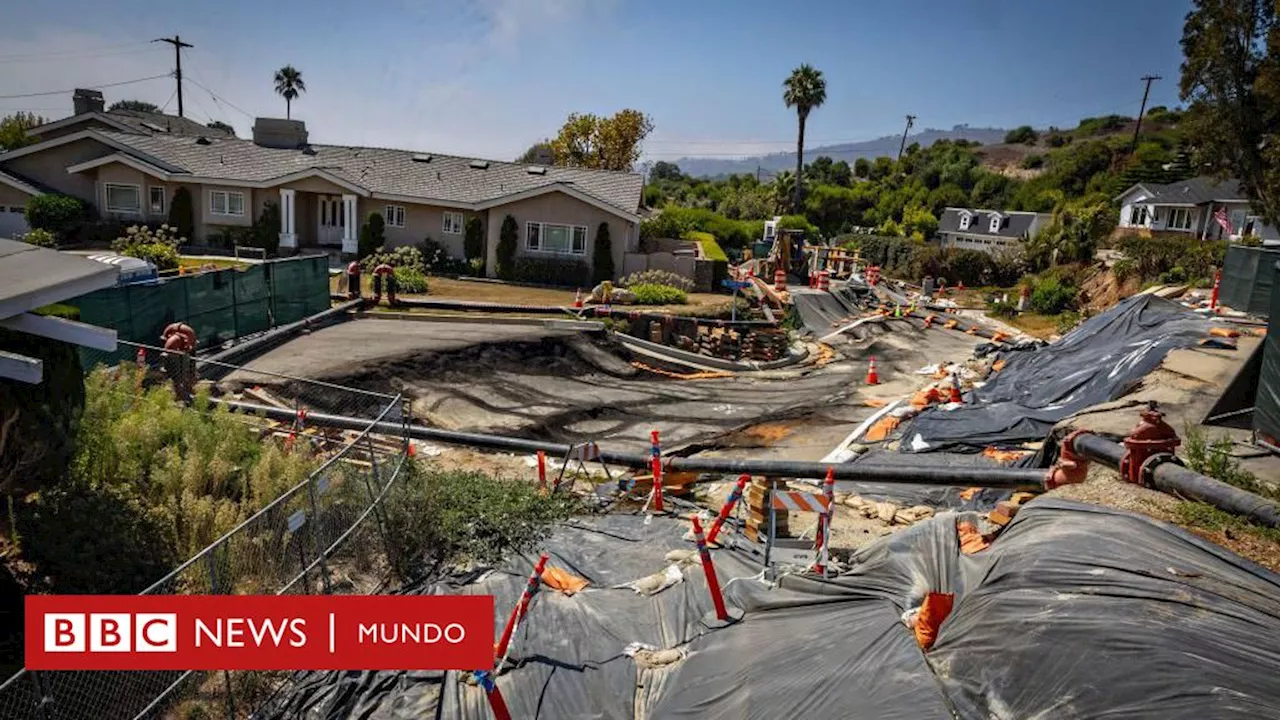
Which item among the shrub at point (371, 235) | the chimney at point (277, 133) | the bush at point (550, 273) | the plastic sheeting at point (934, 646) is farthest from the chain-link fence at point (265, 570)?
the chimney at point (277, 133)

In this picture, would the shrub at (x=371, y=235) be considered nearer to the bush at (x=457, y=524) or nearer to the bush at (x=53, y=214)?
the bush at (x=53, y=214)

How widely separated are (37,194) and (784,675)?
39207 millimetres

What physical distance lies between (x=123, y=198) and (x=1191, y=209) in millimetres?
59368

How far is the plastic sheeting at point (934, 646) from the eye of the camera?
177 inches

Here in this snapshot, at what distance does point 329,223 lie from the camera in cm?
3581

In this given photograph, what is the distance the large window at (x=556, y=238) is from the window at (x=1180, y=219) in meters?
41.4

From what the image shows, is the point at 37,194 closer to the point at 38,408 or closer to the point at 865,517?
the point at 38,408

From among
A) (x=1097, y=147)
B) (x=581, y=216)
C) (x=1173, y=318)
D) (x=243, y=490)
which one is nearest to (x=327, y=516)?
(x=243, y=490)

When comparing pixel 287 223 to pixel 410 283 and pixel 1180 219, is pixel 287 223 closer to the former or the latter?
pixel 410 283

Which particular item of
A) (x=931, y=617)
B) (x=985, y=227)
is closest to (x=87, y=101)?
(x=931, y=617)

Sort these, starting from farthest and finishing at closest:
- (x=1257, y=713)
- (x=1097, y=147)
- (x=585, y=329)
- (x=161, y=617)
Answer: (x=1097, y=147) < (x=585, y=329) < (x=161, y=617) < (x=1257, y=713)

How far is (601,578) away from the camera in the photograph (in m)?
8.73

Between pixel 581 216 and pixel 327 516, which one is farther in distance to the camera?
pixel 581 216

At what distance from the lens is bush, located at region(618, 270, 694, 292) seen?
104 feet
